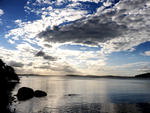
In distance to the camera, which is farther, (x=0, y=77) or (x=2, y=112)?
(x=0, y=77)

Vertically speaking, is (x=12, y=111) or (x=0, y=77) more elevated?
(x=0, y=77)

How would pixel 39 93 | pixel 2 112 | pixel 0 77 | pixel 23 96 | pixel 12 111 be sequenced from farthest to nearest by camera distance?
pixel 39 93
pixel 23 96
pixel 0 77
pixel 12 111
pixel 2 112

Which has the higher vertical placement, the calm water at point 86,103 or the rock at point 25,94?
the rock at point 25,94

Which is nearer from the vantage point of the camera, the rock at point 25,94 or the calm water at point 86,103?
the calm water at point 86,103

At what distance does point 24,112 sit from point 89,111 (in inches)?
582

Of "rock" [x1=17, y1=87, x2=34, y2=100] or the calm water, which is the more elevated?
"rock" [x1=17, y1=87, x2=34, y2=100]

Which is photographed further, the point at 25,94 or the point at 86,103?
the point at 25,94

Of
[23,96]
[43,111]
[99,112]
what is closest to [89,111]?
[99,112]

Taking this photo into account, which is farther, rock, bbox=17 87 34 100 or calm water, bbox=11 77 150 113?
rock, bbox=17 87 34 100

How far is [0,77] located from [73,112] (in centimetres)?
2568

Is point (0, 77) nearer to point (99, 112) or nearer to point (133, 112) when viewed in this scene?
point (99, 112)

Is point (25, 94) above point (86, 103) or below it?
above

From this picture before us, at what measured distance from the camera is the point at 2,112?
32969 mm

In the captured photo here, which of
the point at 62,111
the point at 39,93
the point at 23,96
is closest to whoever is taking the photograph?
the point at 62,111
